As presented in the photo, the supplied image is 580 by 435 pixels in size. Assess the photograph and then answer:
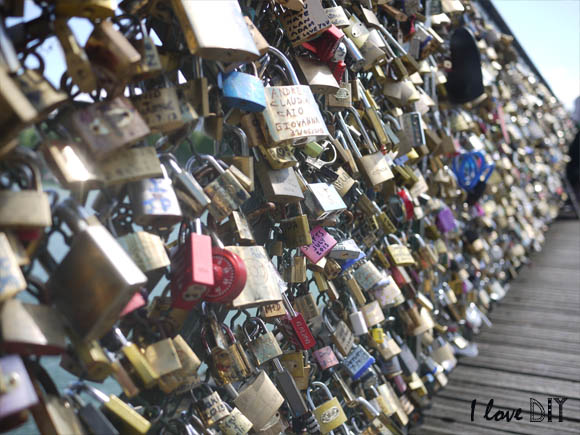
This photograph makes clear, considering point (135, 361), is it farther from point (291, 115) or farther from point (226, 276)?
point (291, 115)

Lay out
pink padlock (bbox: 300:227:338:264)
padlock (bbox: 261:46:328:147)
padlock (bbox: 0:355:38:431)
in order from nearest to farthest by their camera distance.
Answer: padlock (bbox: 0:355:38:431) < padlock (bbox: 261:46:328:147) < pink padlock (bbox: 300:227:338:264)

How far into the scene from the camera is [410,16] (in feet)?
7.63

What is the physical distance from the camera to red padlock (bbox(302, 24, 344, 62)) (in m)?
1.54

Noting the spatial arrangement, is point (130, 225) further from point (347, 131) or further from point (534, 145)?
point (534, 145)

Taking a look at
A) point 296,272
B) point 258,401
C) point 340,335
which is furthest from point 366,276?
point 258,401

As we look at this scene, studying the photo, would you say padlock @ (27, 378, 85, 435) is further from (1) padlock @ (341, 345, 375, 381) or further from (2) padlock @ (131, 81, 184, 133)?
(1) padlock @ (341, 345, 375, 381)

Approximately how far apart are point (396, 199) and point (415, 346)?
0.78 meters

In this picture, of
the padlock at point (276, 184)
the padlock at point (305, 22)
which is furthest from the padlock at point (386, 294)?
the padlock at point (305, 22)

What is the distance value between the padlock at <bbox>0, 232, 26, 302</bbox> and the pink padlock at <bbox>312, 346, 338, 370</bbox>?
3.47 feet

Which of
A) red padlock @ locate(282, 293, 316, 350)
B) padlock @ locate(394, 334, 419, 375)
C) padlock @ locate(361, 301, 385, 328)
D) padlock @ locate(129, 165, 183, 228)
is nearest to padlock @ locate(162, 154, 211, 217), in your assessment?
padlock @ locate(129, 165, 183, 228)

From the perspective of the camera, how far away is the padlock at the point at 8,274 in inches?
29.4

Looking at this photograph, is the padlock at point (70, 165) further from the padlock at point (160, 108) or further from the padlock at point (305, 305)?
the padlock at point (305, 305)

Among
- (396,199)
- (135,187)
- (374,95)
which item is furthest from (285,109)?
(396,199)

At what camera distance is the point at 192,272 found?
1.01m
